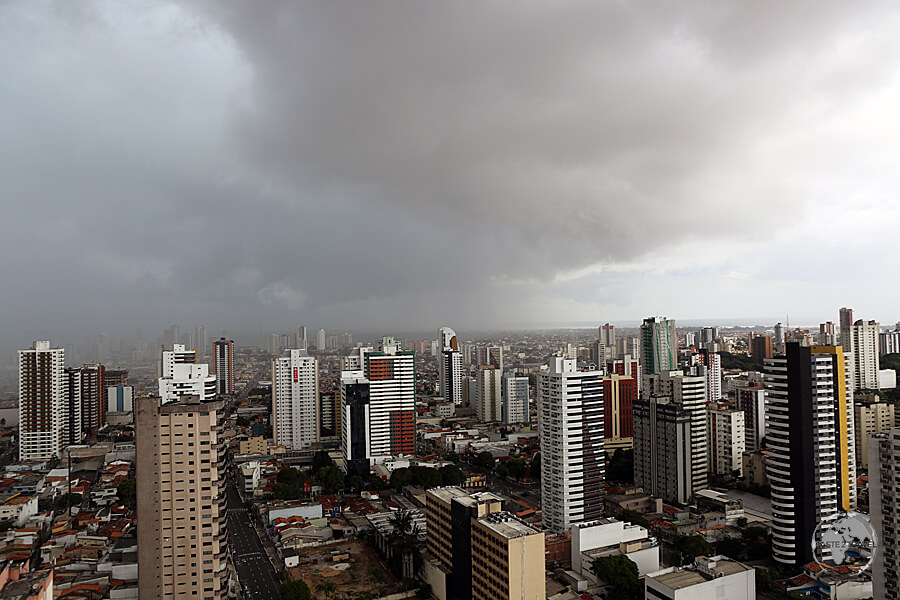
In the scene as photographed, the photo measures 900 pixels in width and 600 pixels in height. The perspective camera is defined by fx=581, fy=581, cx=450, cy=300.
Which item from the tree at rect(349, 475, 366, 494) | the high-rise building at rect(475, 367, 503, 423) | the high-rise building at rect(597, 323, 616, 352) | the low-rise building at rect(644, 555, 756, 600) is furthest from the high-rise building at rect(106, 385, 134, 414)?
the high-rise building at rect(597, 323, 616, 352)

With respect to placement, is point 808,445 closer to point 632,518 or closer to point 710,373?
point 632,518

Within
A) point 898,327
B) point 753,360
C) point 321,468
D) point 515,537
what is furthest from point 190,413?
point 898,327

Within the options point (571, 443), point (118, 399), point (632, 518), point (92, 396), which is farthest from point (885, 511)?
point (118, 399)

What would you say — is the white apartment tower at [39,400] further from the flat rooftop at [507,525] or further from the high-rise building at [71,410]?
the flat rooftop at [507,525]

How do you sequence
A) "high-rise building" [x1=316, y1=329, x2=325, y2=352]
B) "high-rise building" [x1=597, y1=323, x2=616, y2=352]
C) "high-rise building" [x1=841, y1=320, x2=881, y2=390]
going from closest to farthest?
"high-rise building" [x1=841, y1=320, x2=881, y2=390] < "high-rise building" [x1=597, y1=323, x2=616, y2=352] < "high-rise building" [x1=316, y1=329, x2=325, y2=352]

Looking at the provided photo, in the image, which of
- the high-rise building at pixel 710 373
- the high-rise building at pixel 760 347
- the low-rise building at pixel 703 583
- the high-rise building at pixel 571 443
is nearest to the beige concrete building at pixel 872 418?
the high-rise building at pixel 710 373

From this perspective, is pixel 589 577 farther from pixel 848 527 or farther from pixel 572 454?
pixel 848 527

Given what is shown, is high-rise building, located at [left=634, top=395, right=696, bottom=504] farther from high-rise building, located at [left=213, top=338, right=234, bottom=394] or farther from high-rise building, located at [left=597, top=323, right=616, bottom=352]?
high-rise building, located at [left=213, top=338, right=234, bottom=394]
